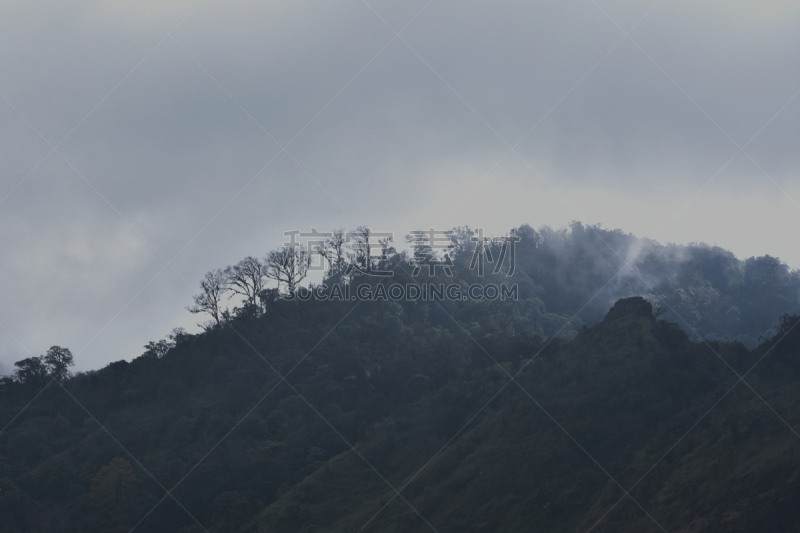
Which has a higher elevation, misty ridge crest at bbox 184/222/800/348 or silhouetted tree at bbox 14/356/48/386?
silhouetted tree at bbox 14/356/48/386

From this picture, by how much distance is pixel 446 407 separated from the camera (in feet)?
113

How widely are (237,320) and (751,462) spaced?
41.4 m

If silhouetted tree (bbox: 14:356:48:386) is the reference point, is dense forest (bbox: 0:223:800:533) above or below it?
below

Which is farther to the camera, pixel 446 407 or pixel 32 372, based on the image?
pixel 32 372

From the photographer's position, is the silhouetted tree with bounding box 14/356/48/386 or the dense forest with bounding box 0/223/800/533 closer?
the dense forest with bounding box 0/223/800/533

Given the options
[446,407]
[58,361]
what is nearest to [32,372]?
[58,361]

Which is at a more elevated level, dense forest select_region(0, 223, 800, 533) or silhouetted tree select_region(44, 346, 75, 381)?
silhouetted tree select_region(44, 346, 75, 381)

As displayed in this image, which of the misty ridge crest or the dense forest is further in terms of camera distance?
the misty ridge crest

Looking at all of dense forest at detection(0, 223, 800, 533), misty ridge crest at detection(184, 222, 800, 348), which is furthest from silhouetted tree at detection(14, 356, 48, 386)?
misty ridge crest at detection(184, 222, 800, 348)

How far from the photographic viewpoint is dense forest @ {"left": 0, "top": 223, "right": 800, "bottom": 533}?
22734 millimetres

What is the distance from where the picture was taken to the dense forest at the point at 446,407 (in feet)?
74.6

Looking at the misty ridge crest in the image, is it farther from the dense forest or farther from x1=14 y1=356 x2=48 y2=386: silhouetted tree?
x1=14 y1=356 x2=48 y2=386: silhouetted tree

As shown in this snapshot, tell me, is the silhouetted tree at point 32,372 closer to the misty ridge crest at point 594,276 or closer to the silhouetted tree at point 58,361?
the silhouetted tree at point 58,361

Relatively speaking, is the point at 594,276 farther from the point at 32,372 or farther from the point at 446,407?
the point at 32,372
